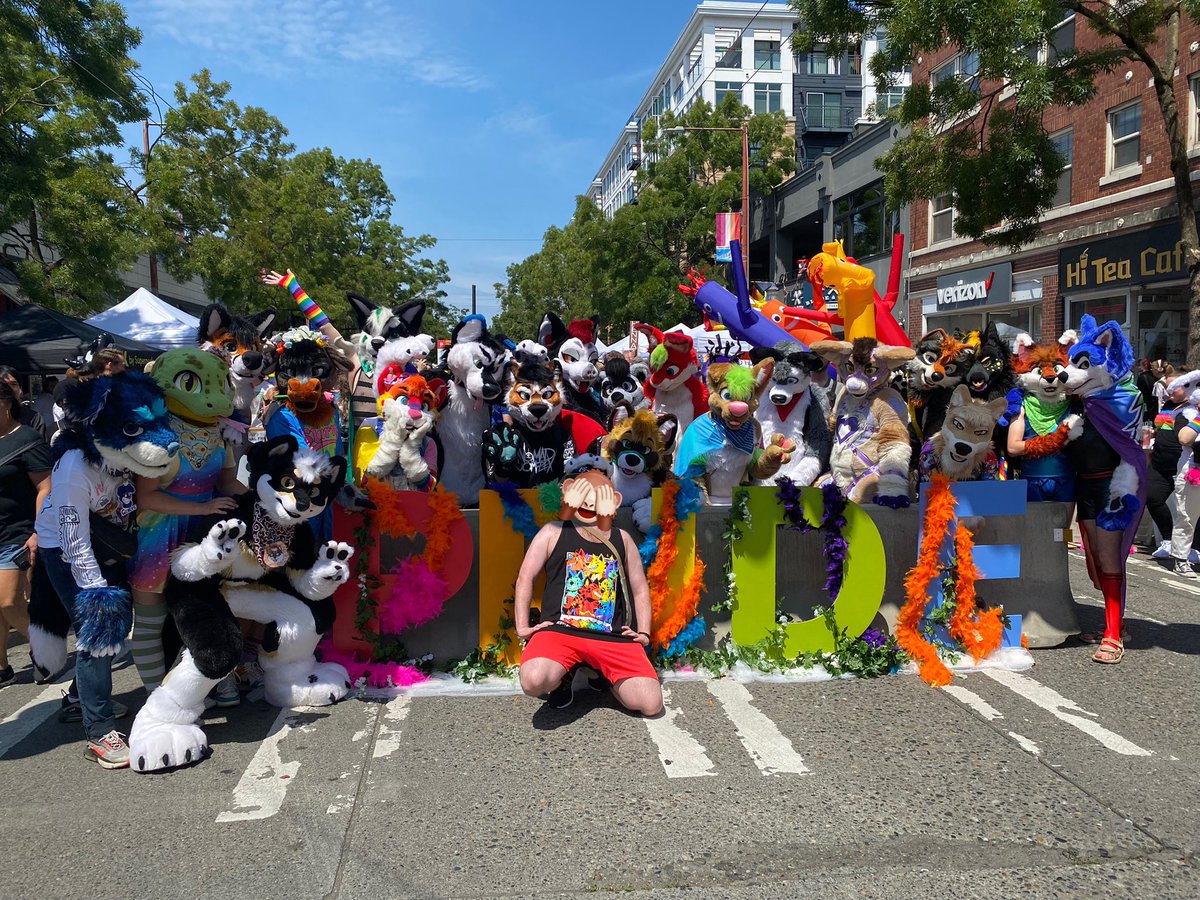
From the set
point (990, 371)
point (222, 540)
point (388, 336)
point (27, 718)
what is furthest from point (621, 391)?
point (27, 718)

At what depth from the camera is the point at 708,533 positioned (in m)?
5.10

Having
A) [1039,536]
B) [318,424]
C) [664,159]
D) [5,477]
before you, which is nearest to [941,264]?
[664,159]

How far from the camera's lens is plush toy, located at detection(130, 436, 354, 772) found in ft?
12.8

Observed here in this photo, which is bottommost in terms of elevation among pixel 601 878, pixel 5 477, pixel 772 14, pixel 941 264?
pixel 601 878

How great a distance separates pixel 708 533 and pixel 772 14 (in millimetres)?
50656

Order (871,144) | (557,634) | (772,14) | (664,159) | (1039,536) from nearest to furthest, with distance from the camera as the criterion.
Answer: (557,634) < (1039,536) < (871,144) < (664,159) < (772,14)

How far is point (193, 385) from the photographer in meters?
4.21

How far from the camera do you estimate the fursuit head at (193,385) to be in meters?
4.17

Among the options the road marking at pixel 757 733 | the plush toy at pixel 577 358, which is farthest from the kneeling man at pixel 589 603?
the plush toy at pixel 577 358

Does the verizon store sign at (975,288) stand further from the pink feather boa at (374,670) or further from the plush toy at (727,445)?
the pink feather boa at (374,670)

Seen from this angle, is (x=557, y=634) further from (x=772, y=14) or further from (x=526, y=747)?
(x=772, y=14)

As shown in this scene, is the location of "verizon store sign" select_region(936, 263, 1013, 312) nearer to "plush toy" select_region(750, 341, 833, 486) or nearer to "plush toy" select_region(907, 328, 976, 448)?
"plush toy" select_region(907, 328, 976, 448)

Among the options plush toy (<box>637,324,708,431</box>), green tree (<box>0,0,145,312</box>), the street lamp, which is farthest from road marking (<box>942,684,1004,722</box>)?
the street lamp

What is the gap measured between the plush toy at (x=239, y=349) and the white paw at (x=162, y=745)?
7.77 ft
